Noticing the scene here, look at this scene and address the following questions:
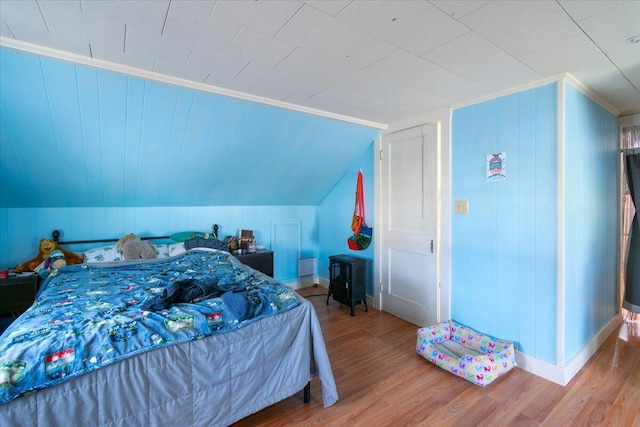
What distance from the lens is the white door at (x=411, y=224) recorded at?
317 centimetres

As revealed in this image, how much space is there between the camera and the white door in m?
3.17

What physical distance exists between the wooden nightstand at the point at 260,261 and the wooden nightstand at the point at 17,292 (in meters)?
1.86

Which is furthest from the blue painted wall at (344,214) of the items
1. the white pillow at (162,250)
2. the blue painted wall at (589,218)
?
the white pillow at (162,250)

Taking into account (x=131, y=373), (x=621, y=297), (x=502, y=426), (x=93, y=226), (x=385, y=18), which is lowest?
(x=502, y=426)

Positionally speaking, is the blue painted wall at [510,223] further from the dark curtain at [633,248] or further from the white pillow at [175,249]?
the white pillow at [175,249]

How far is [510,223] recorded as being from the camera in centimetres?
258

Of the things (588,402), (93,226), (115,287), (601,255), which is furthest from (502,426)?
(93,226)

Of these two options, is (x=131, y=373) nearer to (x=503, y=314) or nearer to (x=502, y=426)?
(x=502, y=426)

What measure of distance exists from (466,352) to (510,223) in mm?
1172

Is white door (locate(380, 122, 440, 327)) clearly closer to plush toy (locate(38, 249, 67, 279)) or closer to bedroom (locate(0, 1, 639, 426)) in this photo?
bedroom (locate(0, 1, 639, 426))

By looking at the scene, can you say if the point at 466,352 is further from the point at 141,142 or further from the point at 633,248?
the point at 141,142

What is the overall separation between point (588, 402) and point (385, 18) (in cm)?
275

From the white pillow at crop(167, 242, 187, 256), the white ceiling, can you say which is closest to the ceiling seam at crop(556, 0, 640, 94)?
the white ceiling

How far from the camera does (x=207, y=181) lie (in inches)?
140
